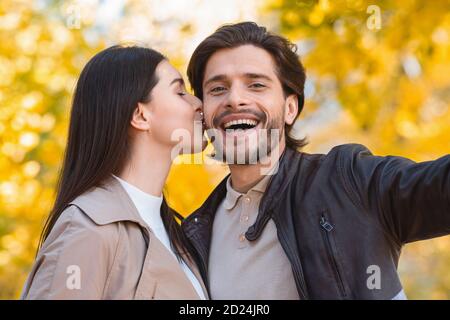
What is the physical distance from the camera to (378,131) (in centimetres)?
557

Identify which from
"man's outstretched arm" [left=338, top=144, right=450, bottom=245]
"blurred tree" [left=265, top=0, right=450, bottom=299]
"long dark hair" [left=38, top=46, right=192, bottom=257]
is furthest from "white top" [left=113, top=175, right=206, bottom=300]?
"blurred tree" [left=265, top=0, right=450, bottom=299]

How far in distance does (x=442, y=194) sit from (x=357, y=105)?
8.70 feet

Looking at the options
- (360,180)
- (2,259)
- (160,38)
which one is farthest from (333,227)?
(2,259)

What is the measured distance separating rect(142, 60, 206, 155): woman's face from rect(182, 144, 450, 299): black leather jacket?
22.9 inches

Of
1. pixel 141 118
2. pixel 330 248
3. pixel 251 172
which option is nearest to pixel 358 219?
pixel 330 248

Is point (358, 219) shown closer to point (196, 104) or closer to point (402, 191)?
point (402, 191)

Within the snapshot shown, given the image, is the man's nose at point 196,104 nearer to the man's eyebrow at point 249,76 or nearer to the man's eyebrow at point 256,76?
the man's eyebrow at point 249,76

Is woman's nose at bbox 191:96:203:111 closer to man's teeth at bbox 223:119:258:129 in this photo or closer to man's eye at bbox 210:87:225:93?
man's eye at bbox 210:87:225:93

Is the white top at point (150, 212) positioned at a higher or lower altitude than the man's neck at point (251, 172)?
lower

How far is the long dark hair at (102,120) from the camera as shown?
261cm

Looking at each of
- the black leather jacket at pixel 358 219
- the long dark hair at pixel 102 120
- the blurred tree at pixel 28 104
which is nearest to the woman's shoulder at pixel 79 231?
the long dark hair at pixel 102 120

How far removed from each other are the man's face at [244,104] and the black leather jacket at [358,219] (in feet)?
1.23

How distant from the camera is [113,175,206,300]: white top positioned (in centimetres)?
267

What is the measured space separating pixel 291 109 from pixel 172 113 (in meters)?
0.66
